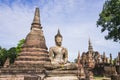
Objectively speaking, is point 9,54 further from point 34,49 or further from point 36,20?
point 34,49

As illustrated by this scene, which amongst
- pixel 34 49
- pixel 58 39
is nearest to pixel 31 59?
pixel 34 49

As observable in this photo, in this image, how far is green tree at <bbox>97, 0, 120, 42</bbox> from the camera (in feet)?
87.0

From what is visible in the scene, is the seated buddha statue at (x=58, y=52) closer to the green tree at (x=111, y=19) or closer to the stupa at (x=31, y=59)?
the stupa at (x=31, y=59)

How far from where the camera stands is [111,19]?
26797 mm

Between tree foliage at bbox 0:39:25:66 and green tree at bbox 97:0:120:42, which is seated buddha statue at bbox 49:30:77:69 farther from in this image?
tree foliage at bbox 0:39:25:66

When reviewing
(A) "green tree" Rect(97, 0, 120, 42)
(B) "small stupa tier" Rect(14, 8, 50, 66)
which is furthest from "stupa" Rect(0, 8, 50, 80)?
(A) "green tree" Rect(97, 0, 120, 42)

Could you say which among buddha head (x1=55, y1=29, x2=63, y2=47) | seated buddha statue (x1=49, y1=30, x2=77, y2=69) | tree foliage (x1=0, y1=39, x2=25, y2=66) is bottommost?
seated buddha statue (x1=49, y1=30, x2=77, y2=69)

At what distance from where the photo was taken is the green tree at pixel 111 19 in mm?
26516

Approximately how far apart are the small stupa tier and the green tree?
26.8ft

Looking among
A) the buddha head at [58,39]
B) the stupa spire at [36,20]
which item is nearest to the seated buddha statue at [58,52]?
the buddha head at [58,39]

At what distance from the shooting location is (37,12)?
23.9 m

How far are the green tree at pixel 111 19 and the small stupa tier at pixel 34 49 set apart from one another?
26.8 feet

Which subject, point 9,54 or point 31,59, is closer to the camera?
point 31,59

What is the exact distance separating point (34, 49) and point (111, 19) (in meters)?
10.3
